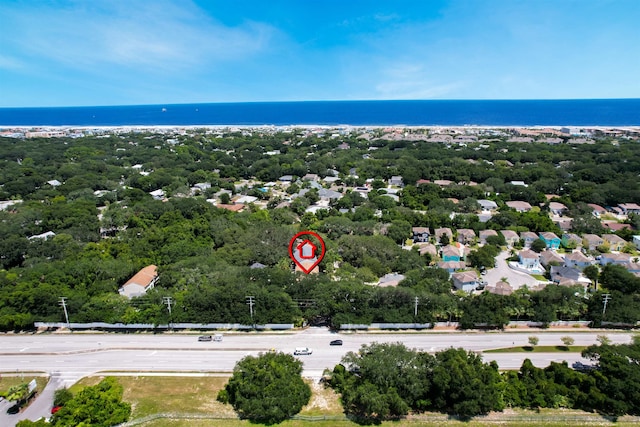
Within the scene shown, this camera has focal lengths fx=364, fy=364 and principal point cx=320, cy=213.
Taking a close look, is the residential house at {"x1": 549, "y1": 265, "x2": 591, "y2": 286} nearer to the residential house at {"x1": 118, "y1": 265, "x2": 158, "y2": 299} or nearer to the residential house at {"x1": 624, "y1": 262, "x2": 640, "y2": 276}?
the residential house at {"x1": 624, "y1": 262, "x2": 640, "y2": 276}

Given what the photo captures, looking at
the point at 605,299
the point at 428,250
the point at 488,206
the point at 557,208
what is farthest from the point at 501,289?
the point at 557,208

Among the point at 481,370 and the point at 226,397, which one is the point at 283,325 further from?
Result: the point at 481,370

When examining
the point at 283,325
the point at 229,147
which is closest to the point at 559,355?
the point at 283,325

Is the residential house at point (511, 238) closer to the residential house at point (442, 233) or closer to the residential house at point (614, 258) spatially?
the residential house at point (442, 233)

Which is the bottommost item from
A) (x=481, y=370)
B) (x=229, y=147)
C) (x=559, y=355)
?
(x=559, y=355)

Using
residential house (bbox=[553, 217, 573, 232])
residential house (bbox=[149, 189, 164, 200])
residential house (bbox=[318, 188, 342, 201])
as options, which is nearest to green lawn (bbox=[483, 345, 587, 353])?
residential house (bbox=[553, 217, 573, 232])

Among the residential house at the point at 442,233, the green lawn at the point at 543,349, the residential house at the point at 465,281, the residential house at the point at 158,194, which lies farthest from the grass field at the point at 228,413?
the residential house at the point at 158,194

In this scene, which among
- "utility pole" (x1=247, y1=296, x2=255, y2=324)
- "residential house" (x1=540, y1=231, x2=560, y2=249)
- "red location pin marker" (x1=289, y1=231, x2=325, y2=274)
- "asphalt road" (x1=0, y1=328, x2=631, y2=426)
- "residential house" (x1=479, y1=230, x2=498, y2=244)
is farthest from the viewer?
"residential house" (x1=479, y1=230, x2=498, y2=244)
